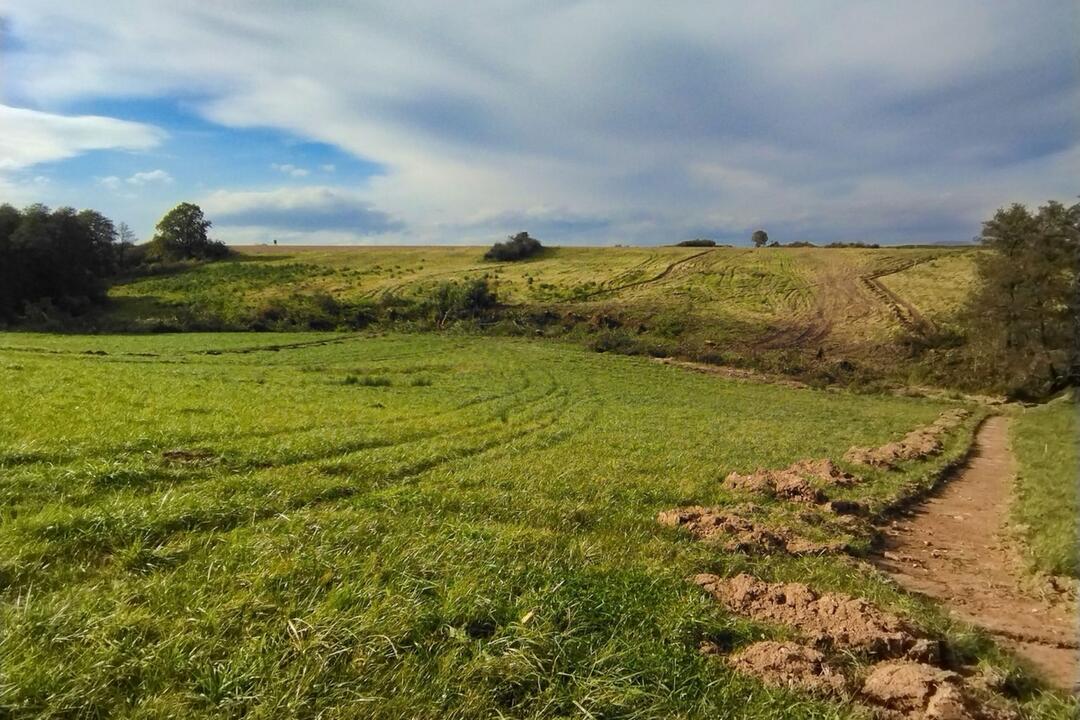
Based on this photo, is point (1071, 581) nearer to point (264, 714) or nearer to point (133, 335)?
point (264, 714)

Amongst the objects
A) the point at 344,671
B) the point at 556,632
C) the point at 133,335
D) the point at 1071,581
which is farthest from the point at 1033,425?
the point at 133,335

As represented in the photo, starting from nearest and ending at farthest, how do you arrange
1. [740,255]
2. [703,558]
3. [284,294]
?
[703,558] < [284,294] < [740,255]

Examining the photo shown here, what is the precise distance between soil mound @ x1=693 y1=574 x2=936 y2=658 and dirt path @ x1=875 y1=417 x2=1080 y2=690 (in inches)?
54.5

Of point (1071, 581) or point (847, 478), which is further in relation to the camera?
point (847, 478)

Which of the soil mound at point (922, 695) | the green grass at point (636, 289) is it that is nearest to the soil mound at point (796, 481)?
the soil mound at point (922, 695)

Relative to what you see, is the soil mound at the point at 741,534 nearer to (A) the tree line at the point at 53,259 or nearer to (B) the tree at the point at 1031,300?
(B) the tree at the point at 1031,300

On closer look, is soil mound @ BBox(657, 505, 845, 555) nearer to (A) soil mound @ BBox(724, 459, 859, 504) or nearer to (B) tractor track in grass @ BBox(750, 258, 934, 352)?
(A) soil mound @ BBox(724, 459, 859, 504)

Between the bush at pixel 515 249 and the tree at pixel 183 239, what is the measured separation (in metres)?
46.2

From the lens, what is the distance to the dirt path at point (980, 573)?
6449mm

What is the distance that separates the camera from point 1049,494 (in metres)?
12.8

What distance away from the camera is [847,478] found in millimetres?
14133

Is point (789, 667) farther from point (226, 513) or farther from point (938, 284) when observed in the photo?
point (938, 284)

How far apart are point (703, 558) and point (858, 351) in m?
51.1

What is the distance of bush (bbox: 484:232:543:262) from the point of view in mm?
92312
